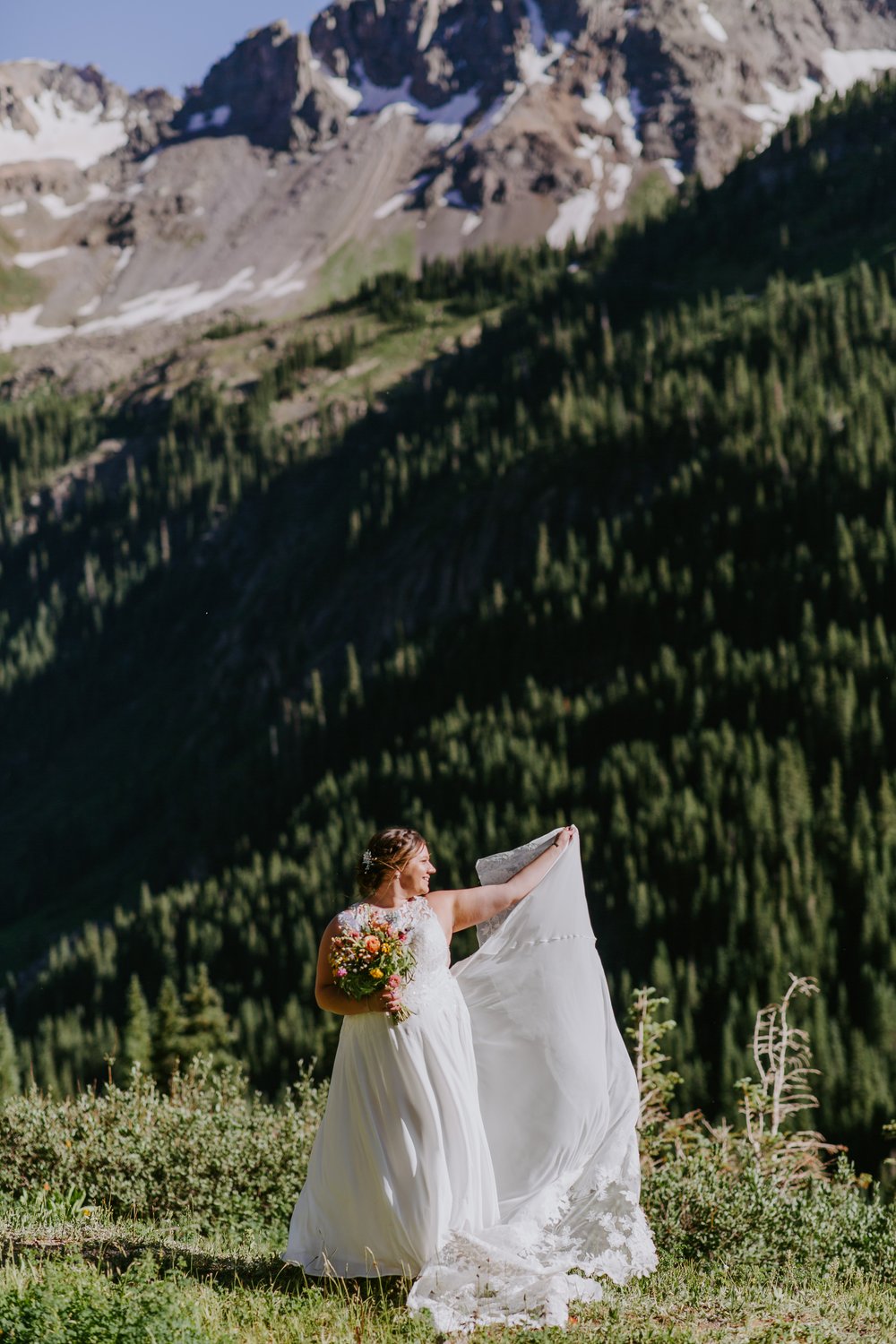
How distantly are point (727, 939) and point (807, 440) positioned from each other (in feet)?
233

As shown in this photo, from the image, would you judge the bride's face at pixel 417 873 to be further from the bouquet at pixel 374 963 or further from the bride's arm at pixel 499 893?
the bouquet at pixel 374 963

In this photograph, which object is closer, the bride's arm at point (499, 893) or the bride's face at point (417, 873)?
the bride's face at point (417, 873)

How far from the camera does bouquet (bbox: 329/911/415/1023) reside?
9.80 metres

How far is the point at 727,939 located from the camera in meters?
99.2

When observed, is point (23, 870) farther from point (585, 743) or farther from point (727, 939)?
point (727, 939)

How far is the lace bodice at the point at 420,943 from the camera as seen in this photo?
9969 millimetres

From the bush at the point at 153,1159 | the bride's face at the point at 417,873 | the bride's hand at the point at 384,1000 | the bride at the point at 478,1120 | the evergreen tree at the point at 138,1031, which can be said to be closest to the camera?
the bride at the point at 478,1120

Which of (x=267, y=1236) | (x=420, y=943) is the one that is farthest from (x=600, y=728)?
(x=420, y=943)

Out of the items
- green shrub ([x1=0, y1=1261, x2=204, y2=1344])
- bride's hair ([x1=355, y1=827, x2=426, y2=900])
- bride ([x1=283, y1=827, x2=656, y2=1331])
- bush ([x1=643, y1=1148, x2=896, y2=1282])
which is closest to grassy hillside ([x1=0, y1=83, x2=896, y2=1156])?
bush ([x1=643, y1=1148, x2=896, y2=1282])

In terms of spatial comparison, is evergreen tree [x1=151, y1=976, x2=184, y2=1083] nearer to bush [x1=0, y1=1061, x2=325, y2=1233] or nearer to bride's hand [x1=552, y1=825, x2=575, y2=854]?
bush [x1=0, y1=1061, x2=325, y2=1233]

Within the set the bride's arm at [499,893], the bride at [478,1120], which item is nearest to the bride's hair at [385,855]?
the bride at [478,1120]

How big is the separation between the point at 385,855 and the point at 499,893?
140 centimetres

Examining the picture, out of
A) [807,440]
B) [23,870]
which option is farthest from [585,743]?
[23,870]

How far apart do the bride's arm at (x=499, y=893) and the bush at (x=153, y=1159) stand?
184 inches
